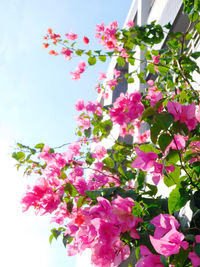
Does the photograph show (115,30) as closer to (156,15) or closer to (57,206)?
(57,206)

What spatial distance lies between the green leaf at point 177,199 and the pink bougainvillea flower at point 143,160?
156mm

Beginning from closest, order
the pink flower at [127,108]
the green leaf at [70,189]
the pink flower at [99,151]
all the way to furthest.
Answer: the green leaf at [70,189]
the pink flower at [127,108]
the pink flower at [99,151]

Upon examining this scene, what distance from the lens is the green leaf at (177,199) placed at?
99cm

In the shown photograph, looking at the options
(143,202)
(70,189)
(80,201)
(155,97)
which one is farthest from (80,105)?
(143,202)

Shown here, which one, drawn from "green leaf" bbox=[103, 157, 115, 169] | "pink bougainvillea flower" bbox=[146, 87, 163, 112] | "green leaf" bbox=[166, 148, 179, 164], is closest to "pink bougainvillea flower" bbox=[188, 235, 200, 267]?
"green leaf" bbox=[166, 148, 179, 164]

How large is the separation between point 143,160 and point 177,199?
20 cm

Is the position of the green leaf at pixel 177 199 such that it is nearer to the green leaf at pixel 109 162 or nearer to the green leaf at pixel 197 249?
the green leaf at pixel 197 249

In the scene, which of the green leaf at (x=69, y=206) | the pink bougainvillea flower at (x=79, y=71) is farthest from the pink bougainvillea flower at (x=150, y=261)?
the pink bougainvillea flower at (x=79, y=71)

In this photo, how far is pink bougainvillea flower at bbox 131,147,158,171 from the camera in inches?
43.8

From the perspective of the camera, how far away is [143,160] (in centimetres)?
112

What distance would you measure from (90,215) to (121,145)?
155cm

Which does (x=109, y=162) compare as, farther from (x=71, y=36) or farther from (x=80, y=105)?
(x=71, y=36)

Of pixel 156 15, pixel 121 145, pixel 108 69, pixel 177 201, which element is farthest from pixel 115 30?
pixel 108 69

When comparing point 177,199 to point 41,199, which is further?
point 41,199
